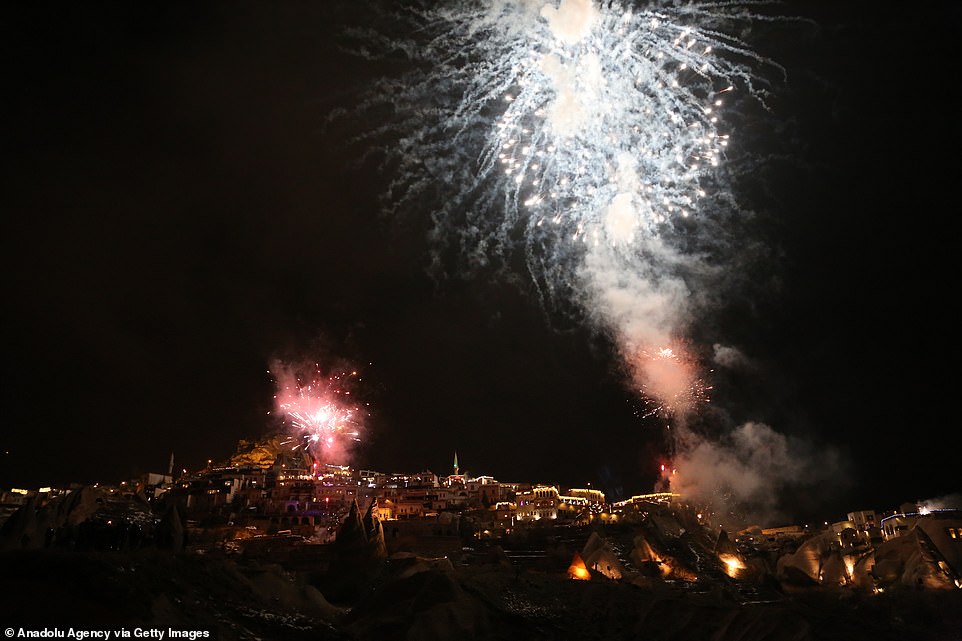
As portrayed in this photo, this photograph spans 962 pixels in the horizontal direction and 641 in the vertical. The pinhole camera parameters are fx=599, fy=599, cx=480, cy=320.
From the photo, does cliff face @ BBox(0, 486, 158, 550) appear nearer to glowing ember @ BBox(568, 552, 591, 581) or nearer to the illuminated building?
glowing ember @ BBox(568, 552, 591, 581)

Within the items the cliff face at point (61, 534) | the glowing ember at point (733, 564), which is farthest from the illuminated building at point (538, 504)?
the cliff face at point (61, 534)

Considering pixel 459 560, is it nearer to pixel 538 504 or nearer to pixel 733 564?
pixel 733 564

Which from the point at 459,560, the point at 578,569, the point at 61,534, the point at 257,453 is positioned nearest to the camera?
the point at 61,534

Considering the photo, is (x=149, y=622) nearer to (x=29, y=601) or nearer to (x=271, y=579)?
(x=29, y=601)

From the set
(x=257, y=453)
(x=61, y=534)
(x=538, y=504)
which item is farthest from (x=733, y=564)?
(x=257, y=453)

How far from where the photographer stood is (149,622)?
48.3ft

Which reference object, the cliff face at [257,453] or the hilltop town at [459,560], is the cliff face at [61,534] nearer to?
the hilltop town at [459,560]

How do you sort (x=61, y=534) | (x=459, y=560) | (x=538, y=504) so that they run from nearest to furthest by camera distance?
(x=61, y=534)
(x=459, y=560)
(x=538, y=504)

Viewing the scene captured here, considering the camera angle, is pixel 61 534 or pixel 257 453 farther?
pixel 257 453

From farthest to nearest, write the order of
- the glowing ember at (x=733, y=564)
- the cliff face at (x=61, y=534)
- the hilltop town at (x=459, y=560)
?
the glowing ember at (x=733, y=564)
the cliff face at (x=61, y=534)
the hilltop town at (x=459, y=560)

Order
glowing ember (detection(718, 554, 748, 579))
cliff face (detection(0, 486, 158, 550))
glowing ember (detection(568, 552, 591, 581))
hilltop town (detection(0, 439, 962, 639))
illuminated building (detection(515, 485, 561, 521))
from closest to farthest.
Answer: hilltop town (detection(0, 439, 962, 639)) < cliff face (detection(0, 486, 158, 550)) < glowing ember (detection(568, 552, 591, 581)) < glowing ember (detection(718, 554, 748, 579)) < illuminated building (detection(515, 485, 561, 521))

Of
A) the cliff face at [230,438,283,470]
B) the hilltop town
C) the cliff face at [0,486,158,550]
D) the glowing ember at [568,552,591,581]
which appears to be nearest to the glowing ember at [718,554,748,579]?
the hilltop town

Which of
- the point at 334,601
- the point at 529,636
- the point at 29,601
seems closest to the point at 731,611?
the point at 529,636

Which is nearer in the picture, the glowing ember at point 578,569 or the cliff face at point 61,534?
the cliff face at point 61,534
